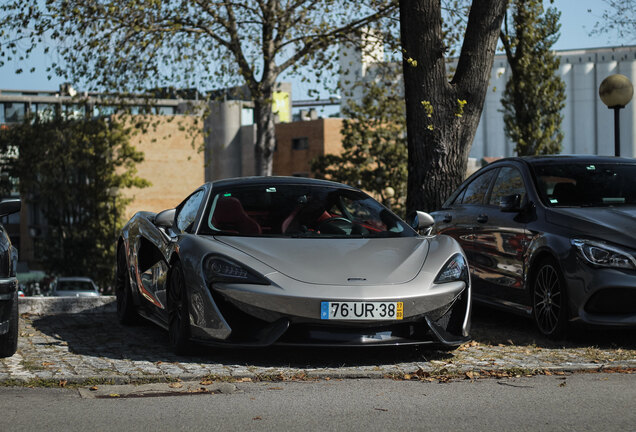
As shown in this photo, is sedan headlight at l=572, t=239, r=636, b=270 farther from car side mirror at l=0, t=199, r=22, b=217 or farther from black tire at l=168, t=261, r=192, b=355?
car side mirror at l=0, t=199, r=22, b=217

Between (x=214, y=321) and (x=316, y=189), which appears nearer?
(x=214, y=321)

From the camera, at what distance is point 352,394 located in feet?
19.2

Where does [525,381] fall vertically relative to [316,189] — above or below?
below

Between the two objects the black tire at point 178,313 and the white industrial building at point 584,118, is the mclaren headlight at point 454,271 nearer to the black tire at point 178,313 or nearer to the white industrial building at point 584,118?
the black tire at point 178,313

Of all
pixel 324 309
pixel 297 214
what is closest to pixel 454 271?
pixel 324 309

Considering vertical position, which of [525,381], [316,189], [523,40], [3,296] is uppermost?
[523,40]

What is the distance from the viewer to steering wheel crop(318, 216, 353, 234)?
7914mm

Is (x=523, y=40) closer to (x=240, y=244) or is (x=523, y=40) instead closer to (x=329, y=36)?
(x=329, y=36)

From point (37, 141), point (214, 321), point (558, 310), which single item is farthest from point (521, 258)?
point (37, 141)

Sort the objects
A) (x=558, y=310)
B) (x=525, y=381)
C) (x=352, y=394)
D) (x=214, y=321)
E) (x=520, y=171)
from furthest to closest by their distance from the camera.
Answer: (x=520, y=171) < (x=558, y=310) < (x=214, y=321) < (x=525, y=381) < (x=352, y=394)

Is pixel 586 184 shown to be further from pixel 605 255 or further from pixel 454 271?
pixel 454 271

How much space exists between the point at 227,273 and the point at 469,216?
12.3 ft

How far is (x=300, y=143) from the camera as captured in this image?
7769 cm

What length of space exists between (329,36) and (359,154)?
2193 centimetres
